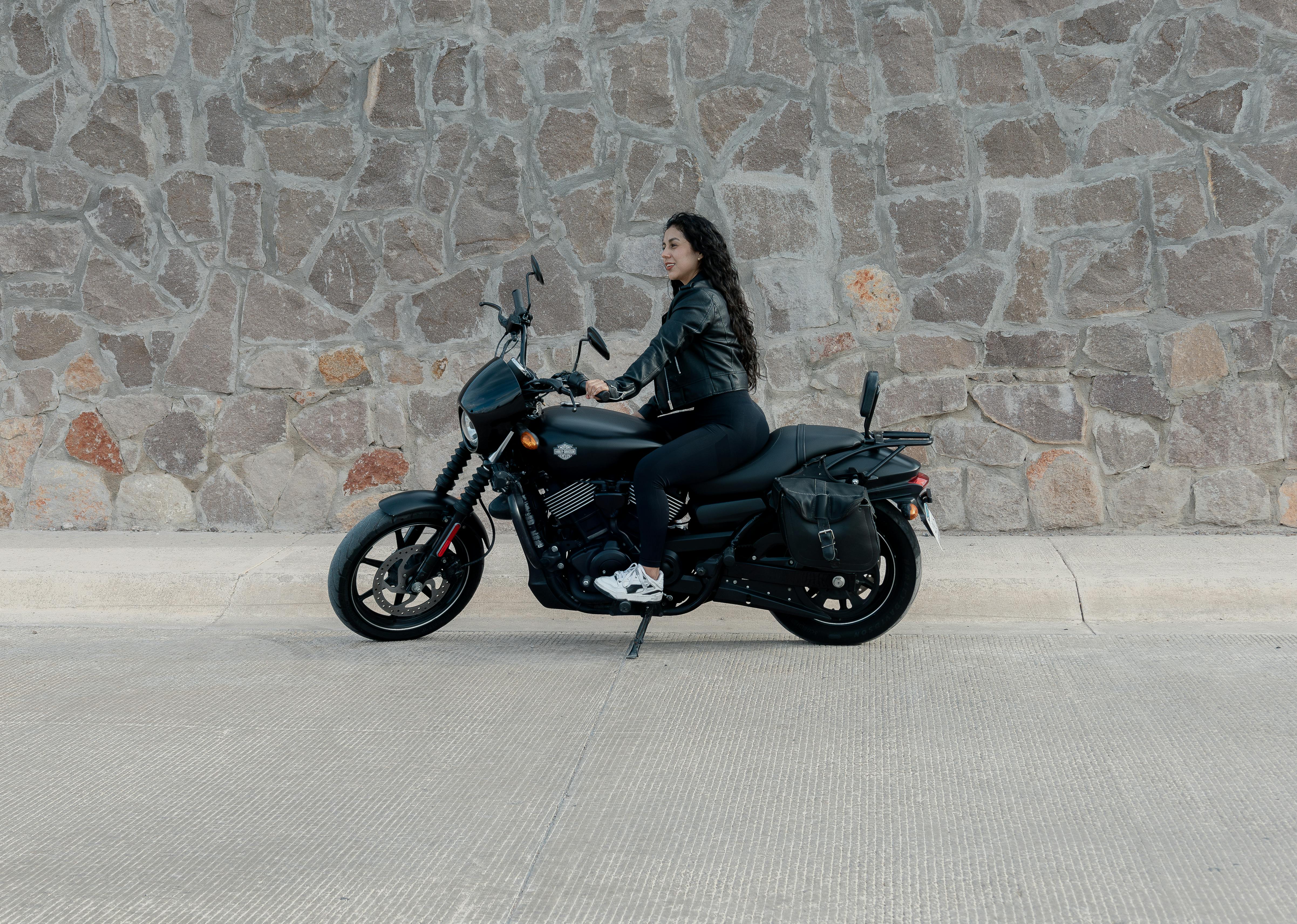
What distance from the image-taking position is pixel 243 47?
719 cm

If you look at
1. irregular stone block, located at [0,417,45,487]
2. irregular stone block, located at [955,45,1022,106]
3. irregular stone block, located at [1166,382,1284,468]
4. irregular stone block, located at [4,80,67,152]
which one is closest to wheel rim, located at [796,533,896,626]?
irregular stone block, located at [1166,382,1284,468]

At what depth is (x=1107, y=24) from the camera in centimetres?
664

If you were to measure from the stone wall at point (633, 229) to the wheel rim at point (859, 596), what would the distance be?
1.72 meters

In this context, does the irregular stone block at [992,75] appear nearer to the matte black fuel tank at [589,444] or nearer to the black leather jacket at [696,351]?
the black leather jacket at [696,351]

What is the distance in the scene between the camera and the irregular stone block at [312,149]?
7172mm

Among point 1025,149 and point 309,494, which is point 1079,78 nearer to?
point 1025,149

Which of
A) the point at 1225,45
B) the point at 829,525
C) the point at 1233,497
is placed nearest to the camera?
the point at 829,525

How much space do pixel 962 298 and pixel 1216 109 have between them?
1.64 metres

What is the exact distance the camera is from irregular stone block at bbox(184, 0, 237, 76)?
718 cm

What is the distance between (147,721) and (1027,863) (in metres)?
3.12

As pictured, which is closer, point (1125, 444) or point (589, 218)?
point (1125, 444)

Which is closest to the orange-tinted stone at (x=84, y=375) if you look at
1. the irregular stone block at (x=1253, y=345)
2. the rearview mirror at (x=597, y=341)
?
the rearview mirror at (x=597, y=341)

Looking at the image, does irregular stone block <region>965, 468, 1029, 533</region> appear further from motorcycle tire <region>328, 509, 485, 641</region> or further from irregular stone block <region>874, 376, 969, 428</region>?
motorcycle tire <region>328, 509, 485, 641</region>

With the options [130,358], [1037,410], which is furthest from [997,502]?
[130,358]
